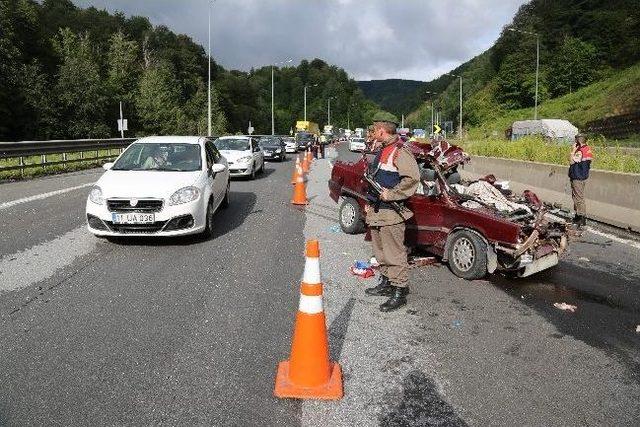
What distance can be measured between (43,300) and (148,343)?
1642 millimetres

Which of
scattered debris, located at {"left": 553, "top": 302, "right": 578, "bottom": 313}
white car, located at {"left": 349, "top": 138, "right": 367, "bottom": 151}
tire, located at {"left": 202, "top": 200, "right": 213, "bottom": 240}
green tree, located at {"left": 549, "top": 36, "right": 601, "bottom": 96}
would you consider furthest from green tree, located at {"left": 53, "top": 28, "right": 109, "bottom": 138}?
green tree, located at {"left": 549, "top": 36, "right": 601, "bottom": 96}

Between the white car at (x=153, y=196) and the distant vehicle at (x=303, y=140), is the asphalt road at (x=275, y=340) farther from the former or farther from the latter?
the distant vehicle at (x=303, y=140)

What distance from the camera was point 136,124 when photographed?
70062 millimetres

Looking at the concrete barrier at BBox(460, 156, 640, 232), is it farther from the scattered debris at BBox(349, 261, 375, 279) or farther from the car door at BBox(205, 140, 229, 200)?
the car door at BBox(205, 140, 229, 200)

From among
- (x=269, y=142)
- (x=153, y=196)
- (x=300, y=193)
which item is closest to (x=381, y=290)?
(x=153, y=196)

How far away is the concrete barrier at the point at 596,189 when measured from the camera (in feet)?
31.9

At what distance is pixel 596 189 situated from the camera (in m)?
10.9

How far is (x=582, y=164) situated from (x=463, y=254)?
5683mm

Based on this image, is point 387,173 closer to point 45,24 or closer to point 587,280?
point 587,280

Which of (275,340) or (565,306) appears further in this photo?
(565,306)

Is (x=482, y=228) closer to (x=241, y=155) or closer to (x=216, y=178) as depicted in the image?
(x=216, y=178)

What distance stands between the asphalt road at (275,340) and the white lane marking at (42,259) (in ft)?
0.13

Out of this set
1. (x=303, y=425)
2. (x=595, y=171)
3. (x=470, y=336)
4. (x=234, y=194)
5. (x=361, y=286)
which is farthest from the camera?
(x=234, y=194)

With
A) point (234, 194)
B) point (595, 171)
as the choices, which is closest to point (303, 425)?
point (595, 171)
